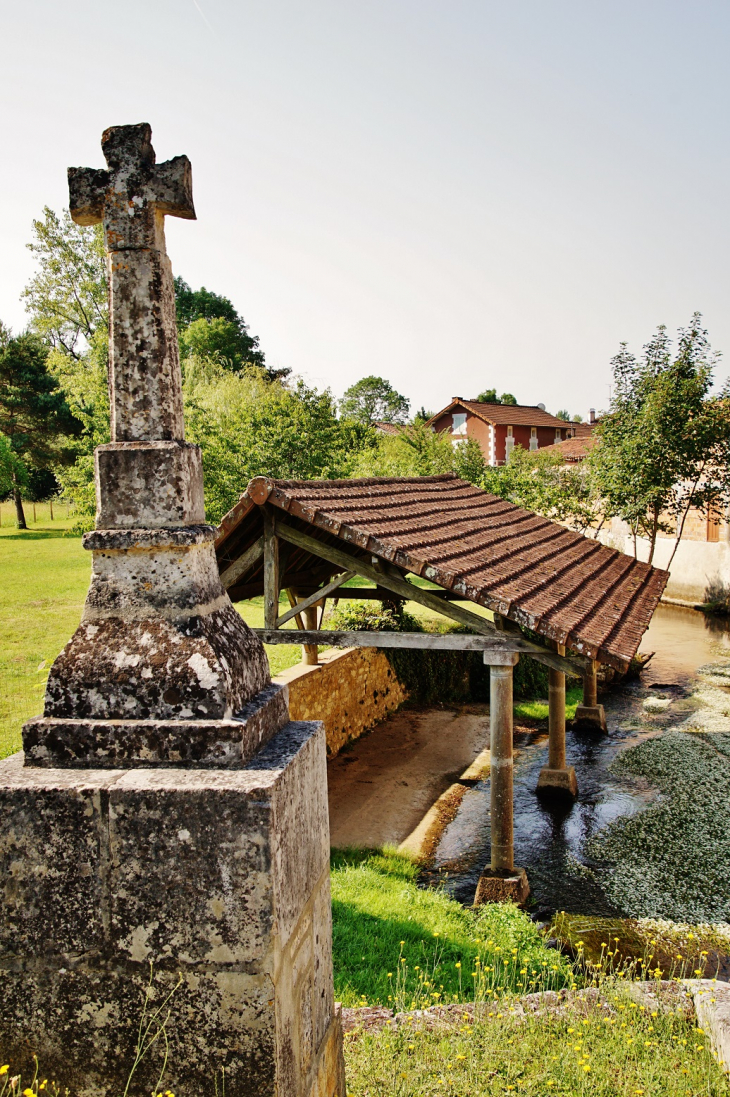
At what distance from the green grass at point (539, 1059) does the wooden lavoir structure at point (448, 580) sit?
11.4 feet

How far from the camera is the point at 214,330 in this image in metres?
49.4

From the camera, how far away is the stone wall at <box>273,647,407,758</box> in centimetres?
1027

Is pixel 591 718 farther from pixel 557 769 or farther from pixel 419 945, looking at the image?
pixel 419 945

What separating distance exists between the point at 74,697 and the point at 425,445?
23500 millimetres

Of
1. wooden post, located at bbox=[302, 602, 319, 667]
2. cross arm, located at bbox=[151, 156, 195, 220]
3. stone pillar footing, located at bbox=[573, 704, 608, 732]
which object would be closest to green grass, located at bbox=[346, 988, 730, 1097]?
cross arm, located at bbox=[151, 156, 195, 220]

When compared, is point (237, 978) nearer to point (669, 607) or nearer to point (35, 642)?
point (35, 642)

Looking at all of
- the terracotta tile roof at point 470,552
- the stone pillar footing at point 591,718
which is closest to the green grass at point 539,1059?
the terracotta tile roof at point 470,552

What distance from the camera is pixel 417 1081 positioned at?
10.1ft

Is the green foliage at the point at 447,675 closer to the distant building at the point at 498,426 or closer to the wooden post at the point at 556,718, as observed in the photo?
the wooden post at the point at 556,718

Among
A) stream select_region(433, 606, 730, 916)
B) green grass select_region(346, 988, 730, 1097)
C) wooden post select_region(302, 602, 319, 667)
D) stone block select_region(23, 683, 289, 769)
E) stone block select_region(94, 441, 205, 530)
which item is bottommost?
stream select_region(433, 606, 730, 916)

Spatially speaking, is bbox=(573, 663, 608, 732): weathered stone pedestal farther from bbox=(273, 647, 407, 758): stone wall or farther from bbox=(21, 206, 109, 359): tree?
bbox=(21, 206, 109, 359): tree

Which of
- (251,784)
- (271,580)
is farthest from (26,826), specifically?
(271,580)

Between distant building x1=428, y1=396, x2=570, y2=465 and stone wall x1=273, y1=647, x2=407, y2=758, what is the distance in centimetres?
3256

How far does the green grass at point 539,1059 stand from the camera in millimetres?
3096
